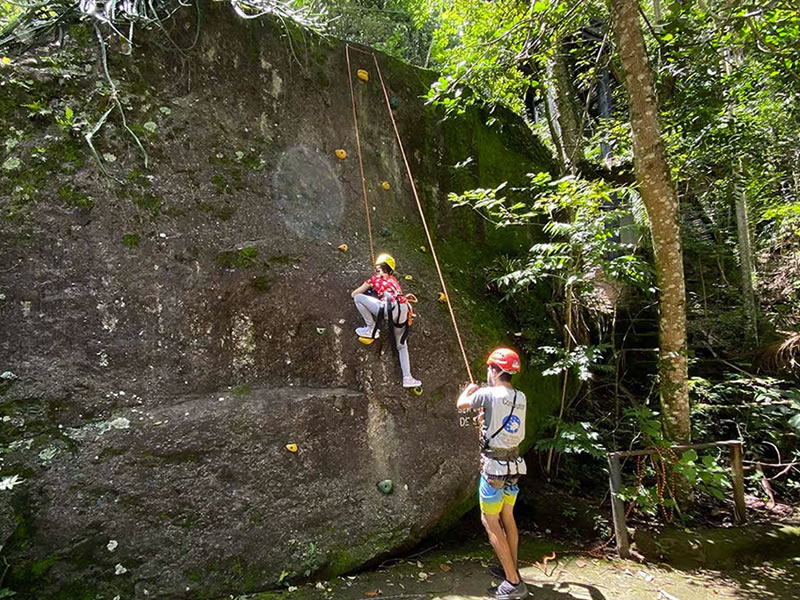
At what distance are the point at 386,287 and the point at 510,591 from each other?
2877 millimetres

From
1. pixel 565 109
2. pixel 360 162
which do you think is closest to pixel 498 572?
pixel 360 162

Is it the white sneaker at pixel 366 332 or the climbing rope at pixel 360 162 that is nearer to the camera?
the white sneaker at pixel 366 332

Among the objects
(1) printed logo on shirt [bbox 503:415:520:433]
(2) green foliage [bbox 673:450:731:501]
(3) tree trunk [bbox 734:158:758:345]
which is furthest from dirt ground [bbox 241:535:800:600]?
(3) tree trunk [bbox 734:158:758:345]

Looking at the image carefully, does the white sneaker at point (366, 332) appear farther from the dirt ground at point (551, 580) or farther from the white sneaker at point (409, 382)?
the dirt ground at point (551, 580)

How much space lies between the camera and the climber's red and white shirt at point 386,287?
4652 millimetres

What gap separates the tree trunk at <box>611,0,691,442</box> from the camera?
5004 mm

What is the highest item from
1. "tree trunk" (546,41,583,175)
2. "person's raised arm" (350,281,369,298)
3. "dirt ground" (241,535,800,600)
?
"tree trunk" (546,41,583,175)

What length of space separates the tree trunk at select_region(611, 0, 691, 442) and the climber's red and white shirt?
3054mm

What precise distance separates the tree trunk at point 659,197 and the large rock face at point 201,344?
2045mm

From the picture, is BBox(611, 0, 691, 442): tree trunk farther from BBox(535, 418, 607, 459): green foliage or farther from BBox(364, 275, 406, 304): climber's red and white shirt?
BBox(364, 275, 406, 304): climber's red and white shirt

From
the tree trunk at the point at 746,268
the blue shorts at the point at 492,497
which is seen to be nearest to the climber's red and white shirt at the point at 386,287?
the blue shorts at the point at 492,497

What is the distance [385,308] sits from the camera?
15.2 feet

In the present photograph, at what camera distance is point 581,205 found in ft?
16.9

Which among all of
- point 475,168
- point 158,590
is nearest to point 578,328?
point 475,168
